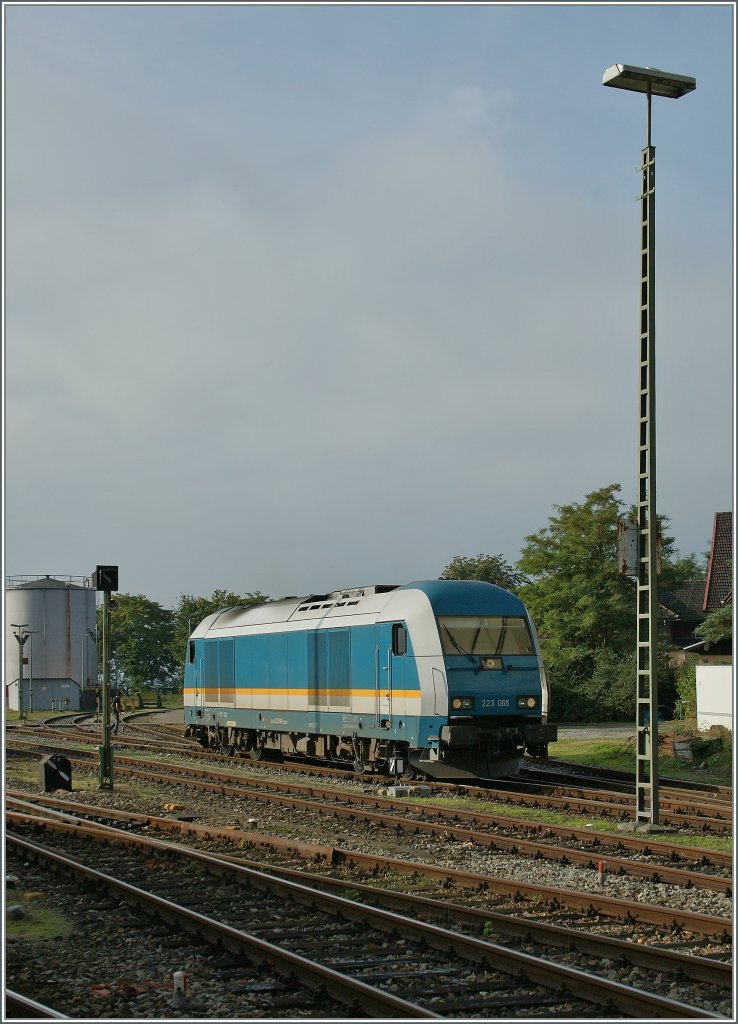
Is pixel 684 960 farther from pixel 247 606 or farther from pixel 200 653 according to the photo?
pixel 200 653

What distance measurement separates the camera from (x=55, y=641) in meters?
76.2

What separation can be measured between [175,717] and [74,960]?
46832mm

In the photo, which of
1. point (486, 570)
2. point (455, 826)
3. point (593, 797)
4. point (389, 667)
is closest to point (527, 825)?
point (455, 826)

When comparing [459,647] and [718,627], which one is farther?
[718,627]

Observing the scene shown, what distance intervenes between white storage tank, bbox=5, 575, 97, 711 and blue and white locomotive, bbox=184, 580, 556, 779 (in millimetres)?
52732

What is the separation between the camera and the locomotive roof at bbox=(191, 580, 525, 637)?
19.6 metres

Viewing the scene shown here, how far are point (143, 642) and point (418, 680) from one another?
77170 millimetres

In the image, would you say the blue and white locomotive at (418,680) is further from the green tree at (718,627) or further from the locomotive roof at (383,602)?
the green tree at (718,627)

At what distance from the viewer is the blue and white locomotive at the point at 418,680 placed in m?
19.1

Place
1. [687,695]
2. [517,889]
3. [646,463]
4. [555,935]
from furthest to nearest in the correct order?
[687,695] < [646,463] < [517,889] < [555,935]

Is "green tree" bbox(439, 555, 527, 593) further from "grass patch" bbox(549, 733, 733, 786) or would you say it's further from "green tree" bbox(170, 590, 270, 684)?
"grass patch" bbox(549, 733, 733, 786)

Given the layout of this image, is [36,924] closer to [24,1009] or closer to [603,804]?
[24,1009]

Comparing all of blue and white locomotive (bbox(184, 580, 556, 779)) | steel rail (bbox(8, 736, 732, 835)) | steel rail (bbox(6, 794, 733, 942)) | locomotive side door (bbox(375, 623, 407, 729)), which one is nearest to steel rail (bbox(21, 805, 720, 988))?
steel rail (bbox(6, 794, 733, 942))

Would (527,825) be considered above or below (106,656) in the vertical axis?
below
